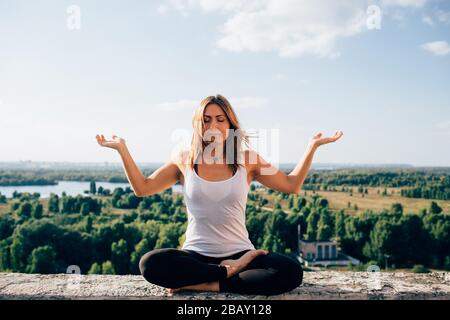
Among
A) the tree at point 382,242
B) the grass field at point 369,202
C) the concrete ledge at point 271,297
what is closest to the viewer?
the concrete ledge at point 271,297

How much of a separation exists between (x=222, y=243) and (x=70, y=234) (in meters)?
37.0

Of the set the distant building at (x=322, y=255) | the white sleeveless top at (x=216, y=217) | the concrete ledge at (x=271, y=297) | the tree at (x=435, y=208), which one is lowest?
the distant building at (x=322, y=255)

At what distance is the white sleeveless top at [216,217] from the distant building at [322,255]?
134 ft

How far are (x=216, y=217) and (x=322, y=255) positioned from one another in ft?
142

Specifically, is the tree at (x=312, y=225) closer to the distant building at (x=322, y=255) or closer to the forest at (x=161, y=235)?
the forest at (x=161, y=235)

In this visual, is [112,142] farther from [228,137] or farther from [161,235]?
[161,235]

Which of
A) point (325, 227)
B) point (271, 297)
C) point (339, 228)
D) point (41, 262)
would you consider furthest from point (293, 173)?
point (339, 228)

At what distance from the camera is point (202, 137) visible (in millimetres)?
3084

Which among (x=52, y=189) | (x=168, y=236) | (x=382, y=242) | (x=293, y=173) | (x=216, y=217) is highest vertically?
(x=293, y=173)

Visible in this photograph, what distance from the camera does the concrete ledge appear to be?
2570 millimetres

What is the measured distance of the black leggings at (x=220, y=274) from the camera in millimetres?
2584

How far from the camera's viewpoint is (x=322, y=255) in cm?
4381

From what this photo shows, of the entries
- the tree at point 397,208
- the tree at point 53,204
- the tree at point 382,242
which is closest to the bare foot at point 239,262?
the tree at point 382,242
